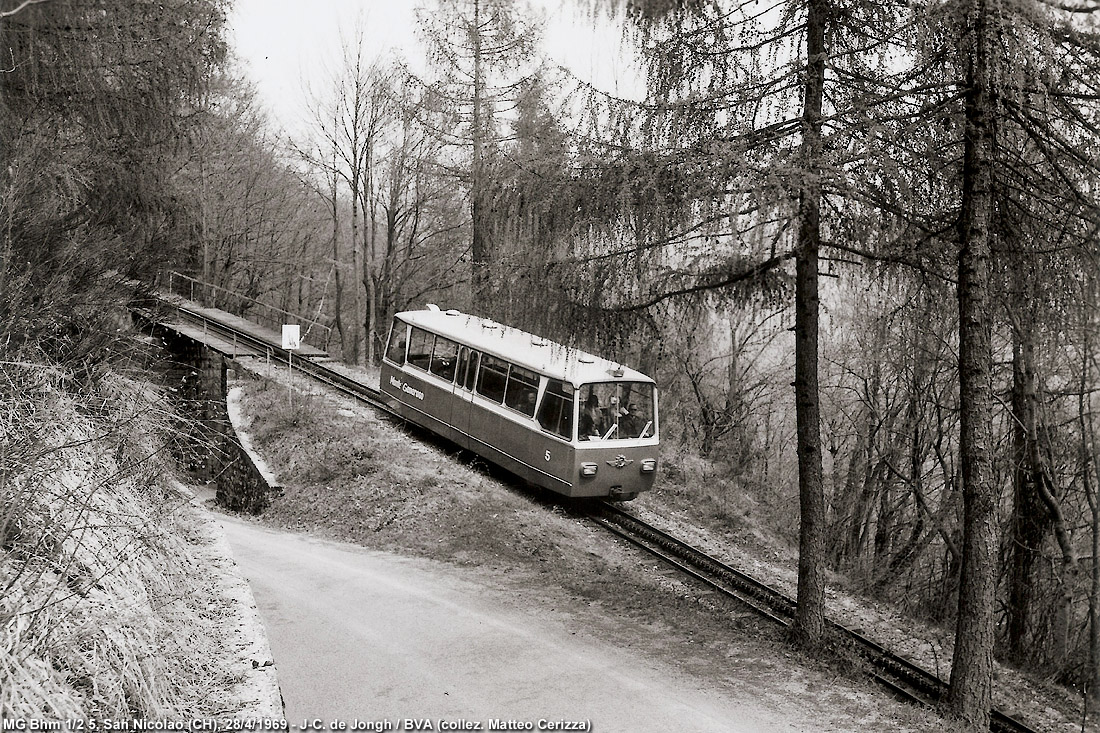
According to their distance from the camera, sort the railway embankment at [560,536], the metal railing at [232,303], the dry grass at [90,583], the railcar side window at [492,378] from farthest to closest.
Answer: the metal railing at [232,303], the railcar side window at [492,378], the railway embankment at [560,536], the dry grass at [90,583]

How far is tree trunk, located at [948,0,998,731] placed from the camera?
765cm

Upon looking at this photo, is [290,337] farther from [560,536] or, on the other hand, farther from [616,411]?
[560,536]

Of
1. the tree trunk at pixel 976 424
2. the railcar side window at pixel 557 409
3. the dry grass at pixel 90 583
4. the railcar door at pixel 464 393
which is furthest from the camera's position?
the railcar door at pixel 464 393

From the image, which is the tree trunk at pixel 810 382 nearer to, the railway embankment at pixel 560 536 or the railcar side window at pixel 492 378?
the railway embankment at pixel 560 536

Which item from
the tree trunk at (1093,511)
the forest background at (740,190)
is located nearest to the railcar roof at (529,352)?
the forest background at (740,190)

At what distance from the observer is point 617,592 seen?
1159 centimetres

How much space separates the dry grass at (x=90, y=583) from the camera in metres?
3.90

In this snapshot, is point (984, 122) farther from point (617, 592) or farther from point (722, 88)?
point (617, 592)

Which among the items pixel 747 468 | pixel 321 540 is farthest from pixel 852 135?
pixel 747 468

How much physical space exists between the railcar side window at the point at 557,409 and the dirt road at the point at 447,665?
10.8ft

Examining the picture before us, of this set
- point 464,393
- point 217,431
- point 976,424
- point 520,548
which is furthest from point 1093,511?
point 217,431

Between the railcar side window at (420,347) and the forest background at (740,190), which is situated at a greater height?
the forest background at (740,190)

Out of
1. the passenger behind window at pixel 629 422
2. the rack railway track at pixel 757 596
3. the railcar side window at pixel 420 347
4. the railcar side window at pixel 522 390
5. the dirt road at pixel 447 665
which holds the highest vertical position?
the railcar side window at pixel 420 347

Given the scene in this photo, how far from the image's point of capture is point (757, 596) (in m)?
11.7
